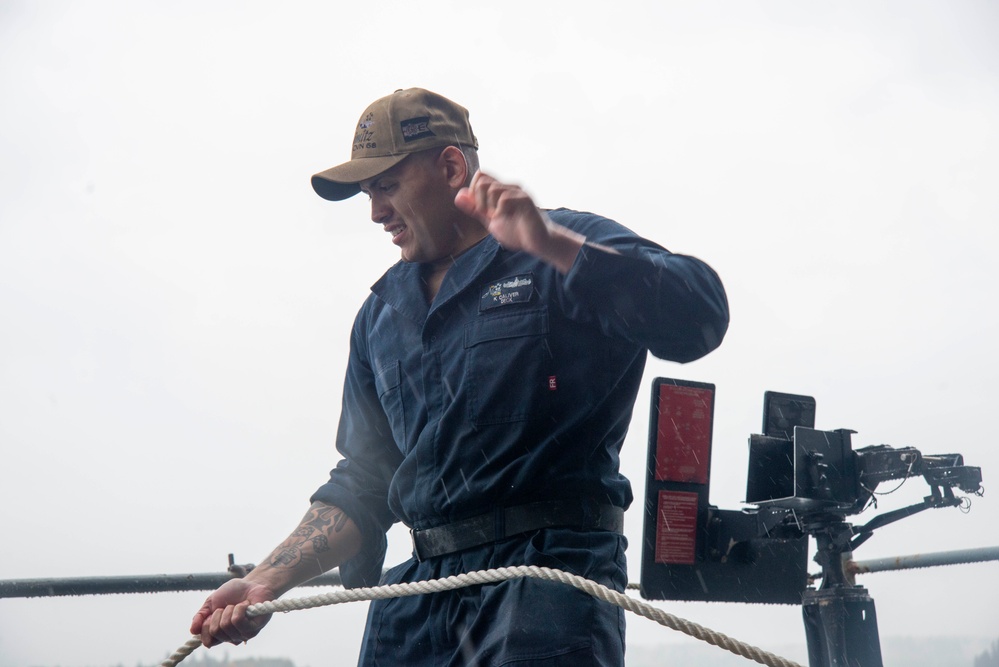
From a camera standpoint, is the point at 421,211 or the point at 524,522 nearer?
the point at 524,522

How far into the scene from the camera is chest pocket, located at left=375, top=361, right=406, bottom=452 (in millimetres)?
1672

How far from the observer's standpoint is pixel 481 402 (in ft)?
4.91

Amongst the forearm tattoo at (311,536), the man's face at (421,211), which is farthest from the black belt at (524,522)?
the man's face at (421,211)

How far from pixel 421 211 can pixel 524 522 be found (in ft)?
2.23

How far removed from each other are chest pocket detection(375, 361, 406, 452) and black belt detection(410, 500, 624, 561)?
0.78ft

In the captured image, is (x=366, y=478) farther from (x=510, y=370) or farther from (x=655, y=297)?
(x=655, y=297)

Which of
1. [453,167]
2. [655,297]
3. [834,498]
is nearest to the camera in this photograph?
[655,297]

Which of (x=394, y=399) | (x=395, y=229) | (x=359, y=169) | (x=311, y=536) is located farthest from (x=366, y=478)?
(x=359, y=169)

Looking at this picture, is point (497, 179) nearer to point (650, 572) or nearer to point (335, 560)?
point (335, 560)

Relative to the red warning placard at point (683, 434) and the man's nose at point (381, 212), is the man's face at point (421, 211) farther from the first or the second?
the red warning placard at point (683, 434)

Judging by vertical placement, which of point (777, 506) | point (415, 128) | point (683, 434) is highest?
point (415, 128)

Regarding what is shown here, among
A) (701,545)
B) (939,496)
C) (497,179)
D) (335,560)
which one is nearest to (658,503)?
(701,545)

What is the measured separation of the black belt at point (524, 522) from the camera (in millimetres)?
1398

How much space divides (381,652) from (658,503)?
1.28m
